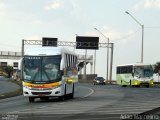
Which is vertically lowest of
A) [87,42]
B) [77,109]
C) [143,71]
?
[77,109]

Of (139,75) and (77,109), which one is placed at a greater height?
(139,75)

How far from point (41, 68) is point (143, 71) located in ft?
124

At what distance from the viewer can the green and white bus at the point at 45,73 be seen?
34125 millimetres

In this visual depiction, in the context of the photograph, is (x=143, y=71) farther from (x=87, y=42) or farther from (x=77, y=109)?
(x=77, y=109)

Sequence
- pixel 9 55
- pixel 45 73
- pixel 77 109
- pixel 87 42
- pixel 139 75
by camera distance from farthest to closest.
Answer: pixel 9 55 → pixel 87 42 → pixel 139 75 → pixel 45 73 → pixel 77 109

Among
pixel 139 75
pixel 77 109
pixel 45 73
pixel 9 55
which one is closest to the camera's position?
pixel 77 109

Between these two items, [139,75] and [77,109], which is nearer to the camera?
[77,109]

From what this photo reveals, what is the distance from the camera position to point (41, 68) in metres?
34.8

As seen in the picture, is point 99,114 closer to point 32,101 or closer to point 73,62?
point 32,101

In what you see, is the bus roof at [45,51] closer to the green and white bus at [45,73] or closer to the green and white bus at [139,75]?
the green and white bus at [45,73]

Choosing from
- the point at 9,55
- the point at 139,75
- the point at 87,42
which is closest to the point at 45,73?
the point at 139,75

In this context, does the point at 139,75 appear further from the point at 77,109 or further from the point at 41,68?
the point at 77,109

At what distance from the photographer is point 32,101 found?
118ft

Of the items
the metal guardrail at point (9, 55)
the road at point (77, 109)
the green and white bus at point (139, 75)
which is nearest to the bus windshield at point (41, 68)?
the road at point (77, 109)
